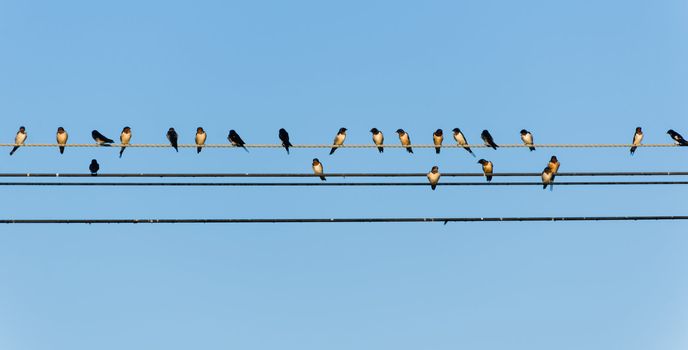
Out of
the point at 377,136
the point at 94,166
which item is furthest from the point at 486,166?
Answer: the point at 94,166

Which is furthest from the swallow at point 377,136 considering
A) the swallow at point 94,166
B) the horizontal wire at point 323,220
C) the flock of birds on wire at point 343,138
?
the horizontal wire at point 323,220

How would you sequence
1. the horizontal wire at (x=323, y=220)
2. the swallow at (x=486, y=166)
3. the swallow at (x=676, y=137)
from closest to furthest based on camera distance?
1. the horizontal wire at (x=323, y=220)
2. the swallow at (x=676, y=137)
3. the swallow at (x=486, y=166)

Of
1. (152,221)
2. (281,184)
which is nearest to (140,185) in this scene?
(152,221)

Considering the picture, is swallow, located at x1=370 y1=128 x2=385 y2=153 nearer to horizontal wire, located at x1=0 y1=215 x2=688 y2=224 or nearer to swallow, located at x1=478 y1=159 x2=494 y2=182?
swallow, located at x1=478 y1=159 x2=494 y2=182

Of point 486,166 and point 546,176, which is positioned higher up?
point 486,166

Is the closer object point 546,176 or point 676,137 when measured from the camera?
point 546,176

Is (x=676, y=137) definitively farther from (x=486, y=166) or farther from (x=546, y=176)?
(x=546, y=176)

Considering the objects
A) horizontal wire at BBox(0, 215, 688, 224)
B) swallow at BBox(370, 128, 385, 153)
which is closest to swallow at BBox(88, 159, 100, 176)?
swallow at BBox(370, 128, 385, 153)

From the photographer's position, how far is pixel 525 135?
26.5 m

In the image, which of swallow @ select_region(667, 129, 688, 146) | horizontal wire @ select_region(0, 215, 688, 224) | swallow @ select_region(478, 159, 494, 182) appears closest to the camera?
horizontal wire @ select_region(0, 215, 688, 224)

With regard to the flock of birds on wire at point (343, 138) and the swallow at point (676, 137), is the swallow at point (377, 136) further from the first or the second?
the swallow at point (676, 137)

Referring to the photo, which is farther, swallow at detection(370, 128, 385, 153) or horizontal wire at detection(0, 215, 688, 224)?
swallow at detection(370, 128, 385, 153)

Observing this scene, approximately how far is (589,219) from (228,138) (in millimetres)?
10509

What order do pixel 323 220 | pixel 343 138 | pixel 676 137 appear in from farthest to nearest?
pixel 343 138
pixel 676 137
pixel 323 220
